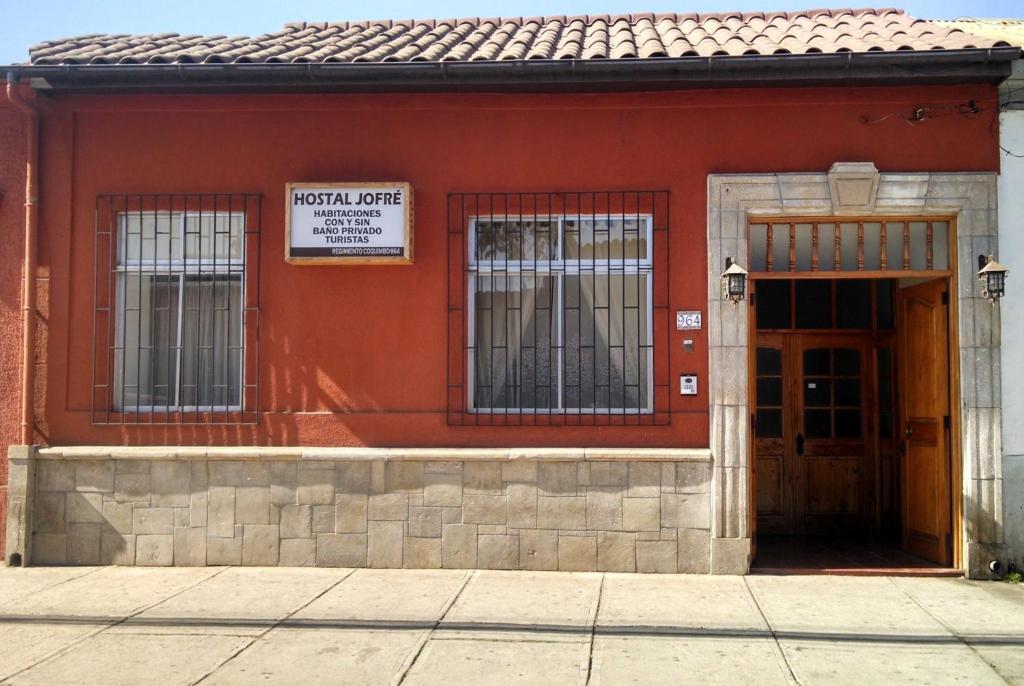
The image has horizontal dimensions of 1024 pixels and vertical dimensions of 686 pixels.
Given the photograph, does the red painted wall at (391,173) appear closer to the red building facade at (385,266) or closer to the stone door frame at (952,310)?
the red building facade at (385,266)

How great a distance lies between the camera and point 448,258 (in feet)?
26.0

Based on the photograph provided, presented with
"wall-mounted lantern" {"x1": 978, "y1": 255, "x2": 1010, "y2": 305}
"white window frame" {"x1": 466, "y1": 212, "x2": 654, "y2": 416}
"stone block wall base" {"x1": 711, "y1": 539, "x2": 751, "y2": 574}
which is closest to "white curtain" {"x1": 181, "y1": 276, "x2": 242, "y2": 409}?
"white window frame" {"x1": 466, "y1": 212, "x2": 654, "y2": 416}

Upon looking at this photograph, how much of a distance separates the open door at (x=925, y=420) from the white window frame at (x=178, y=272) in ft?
20.4

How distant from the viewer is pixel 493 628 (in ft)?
20.0

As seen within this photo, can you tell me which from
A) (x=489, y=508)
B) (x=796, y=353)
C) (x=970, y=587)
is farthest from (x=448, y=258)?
(x=970, y=587)

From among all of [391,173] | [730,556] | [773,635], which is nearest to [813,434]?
[730,556]

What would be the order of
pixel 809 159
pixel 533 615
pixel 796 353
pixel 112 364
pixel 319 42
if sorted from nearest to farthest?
pixel 533 615, pixel 809 159, pixel 112 364, pixel 319 42, pixel 796 353

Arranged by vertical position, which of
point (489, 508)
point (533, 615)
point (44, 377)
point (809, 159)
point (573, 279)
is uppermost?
point (809, 159)

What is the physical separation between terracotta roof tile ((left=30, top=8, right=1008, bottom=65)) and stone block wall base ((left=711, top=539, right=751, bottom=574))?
4.10 metres

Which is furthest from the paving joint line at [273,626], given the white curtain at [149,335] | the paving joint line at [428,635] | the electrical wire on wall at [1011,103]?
the electrical wire on wall at [1011,103]

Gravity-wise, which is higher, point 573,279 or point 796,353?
point 573,279

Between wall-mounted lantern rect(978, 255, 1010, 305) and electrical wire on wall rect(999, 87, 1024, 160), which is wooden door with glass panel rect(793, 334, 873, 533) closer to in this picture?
wall-mounted lantern rect(978, 255, 1010, 305)

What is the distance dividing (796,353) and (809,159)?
2922 millimetres

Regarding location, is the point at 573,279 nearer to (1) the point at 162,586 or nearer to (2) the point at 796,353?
(2) the point at 796,353
